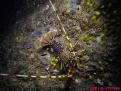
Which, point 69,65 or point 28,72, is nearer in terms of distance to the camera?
point 69,65

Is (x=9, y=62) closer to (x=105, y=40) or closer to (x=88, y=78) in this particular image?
(x=88, y=78)

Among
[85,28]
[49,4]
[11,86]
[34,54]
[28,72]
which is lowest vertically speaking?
[11,86]

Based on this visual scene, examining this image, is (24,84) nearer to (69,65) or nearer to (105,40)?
(69,65)

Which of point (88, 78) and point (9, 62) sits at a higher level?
point (9, 62)

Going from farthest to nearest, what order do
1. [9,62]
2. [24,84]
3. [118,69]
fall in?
1. [9,62]
2. [24,84]
3. [118,69]

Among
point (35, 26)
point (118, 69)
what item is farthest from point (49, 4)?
point (118, 69)

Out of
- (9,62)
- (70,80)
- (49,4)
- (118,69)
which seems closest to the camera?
(118,69)

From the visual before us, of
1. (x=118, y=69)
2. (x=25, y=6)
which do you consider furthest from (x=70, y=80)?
(x=25, y=6)

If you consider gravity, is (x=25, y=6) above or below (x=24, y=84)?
above

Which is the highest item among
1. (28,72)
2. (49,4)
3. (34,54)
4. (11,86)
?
(49,4)
